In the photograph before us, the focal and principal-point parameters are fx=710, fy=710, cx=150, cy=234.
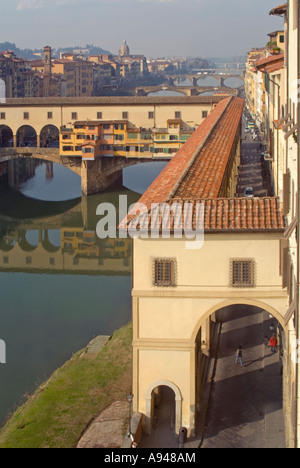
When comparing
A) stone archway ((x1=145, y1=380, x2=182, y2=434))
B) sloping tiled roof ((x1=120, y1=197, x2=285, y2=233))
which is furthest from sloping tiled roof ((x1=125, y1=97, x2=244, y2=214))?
stone archway ((x1=145, y1=380, x2=182, y2=434))

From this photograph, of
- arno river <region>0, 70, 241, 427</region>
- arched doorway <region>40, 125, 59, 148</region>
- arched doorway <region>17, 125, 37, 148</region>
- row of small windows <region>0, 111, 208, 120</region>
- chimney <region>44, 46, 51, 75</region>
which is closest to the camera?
arno river <region>0, 70, 241, 427</region>

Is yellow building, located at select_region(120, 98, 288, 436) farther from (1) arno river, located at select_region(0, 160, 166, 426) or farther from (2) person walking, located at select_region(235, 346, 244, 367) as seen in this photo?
(1) arno river, located at select_region(0, 160, 166, 426)

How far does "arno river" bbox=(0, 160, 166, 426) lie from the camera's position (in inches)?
714

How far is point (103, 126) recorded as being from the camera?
4328 centimetres

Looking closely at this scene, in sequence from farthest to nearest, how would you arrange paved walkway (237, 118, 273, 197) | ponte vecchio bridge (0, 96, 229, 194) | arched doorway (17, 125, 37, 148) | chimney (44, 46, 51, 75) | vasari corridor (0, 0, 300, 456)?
1. chimney (44, 46, 51, 75)
2. arched doorway (17, 125, 37, 148)
3. ponte vecchio bridge (0, 96, 229, 194)
4. paved walkway (237, 118, 273, 197)
5. vasari corridor (0, 0, 300, 456)

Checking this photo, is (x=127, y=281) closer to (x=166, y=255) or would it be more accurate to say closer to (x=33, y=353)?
(x=33, y=353)

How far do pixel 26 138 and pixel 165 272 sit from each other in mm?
52662

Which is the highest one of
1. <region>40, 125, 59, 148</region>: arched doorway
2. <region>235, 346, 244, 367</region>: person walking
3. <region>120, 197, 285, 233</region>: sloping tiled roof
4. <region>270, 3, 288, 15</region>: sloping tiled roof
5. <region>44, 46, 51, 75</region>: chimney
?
<region>44, 46, 51, 75</region>: chimney

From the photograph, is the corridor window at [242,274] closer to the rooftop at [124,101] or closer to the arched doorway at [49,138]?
the rooftop at [124,101]

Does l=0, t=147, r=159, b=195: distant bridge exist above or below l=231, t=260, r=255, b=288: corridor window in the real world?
above

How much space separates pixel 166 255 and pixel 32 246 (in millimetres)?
21651

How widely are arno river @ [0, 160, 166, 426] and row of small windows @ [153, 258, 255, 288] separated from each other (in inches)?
209

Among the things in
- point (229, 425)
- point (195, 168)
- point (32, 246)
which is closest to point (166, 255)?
point (229, 425)

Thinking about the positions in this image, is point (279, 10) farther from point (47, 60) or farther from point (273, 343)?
point (47, 60)
